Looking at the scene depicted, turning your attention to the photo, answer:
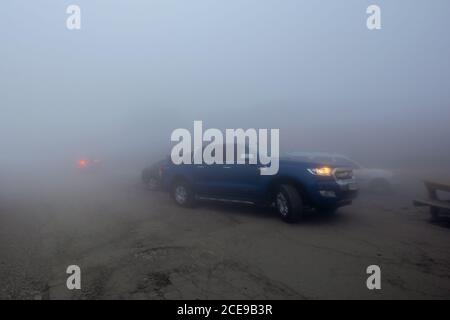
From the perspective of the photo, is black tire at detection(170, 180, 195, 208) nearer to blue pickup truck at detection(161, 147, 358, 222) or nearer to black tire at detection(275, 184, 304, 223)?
blue pickup truck at detection(161, 147, 358, 222)

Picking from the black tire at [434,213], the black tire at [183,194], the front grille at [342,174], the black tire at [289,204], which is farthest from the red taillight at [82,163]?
the black tire at [434,213]

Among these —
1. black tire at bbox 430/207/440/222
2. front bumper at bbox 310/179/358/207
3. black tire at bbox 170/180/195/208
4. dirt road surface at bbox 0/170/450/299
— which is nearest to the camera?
dirt road surface at bbox 0/170/450/299

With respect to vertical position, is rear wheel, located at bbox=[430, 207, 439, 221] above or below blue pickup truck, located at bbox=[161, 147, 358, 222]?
below

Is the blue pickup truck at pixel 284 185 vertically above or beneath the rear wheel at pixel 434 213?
above

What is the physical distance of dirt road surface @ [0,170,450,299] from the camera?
15.6ft

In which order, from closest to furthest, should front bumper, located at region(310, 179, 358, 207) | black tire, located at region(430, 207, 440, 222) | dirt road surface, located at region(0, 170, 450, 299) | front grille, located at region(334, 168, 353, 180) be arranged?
dirt road surface, located at region(0, 170, 450, 299) → front bumper, located at region(310, 179, 358, 207) → front grille, located at region(334, 168, 353, 180) → black tire, located at region(430, 207, 440, 222)

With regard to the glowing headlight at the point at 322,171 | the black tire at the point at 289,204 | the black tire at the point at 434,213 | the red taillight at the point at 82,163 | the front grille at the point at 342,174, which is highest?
the glowing headlight at the point at 322,171

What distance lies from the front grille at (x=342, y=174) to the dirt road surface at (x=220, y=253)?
3.24ft

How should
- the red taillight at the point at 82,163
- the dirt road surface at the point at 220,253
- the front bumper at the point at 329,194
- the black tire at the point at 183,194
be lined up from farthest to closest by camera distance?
1. the red taillight at the point at 82,163
2. the black tire at the point at 183,194
3. the front bumper at the point at 329,194
4. the dirt road surface at the point at 220,253

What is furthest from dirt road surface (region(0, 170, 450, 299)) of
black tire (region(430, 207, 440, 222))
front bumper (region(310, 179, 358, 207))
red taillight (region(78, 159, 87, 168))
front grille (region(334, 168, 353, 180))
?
red taillight (region(78, 159, 87, 168))

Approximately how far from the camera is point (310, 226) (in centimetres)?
791

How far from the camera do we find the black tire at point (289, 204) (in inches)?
314

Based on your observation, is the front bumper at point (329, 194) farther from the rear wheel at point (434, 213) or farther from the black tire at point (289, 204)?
the rear wheel at point (434, 213)
